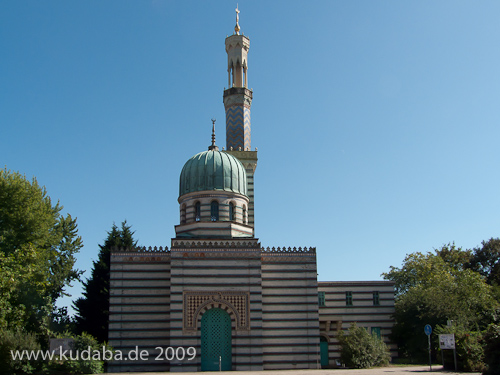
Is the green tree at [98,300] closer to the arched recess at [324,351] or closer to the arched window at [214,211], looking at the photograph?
the arched window at [214,211]

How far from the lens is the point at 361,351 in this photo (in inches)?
1431

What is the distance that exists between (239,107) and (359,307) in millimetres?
20218

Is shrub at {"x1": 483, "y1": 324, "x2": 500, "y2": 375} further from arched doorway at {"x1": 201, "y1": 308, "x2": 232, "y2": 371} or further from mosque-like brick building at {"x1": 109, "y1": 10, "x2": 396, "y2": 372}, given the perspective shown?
arched doorway at {"x1": 201, "y1": 308, "x2": 232, "y2": 371}

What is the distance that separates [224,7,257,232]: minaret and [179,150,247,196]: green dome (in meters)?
5.92

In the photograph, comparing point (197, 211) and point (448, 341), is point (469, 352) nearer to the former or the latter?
point (448, 341)

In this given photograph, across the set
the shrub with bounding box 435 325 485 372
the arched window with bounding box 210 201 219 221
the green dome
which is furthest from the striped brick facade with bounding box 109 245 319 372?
the shrub with bounding box 435 325 485 372

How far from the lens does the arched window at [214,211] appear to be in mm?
38594

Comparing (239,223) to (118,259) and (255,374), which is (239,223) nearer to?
(118,259)

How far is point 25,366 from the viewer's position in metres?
29.4

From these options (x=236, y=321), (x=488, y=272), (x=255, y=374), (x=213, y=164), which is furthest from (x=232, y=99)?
(x=488, y=272)

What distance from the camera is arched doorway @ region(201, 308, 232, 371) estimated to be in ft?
111

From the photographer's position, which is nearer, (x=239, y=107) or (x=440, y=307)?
(x=440, y=307)

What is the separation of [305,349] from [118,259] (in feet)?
45.7

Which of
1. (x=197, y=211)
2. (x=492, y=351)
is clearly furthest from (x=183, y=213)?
(x=492, y=351)
